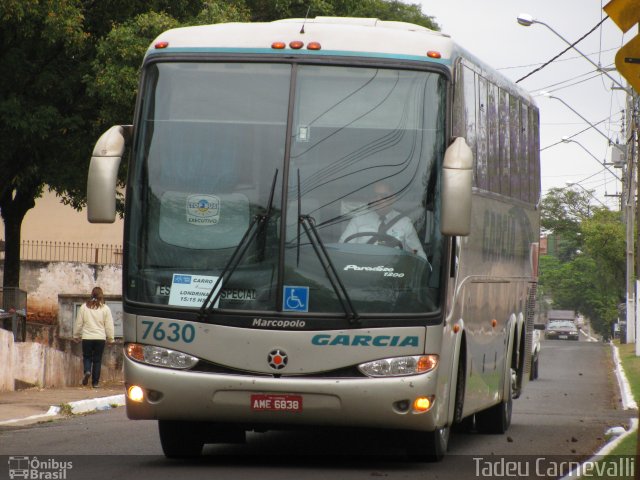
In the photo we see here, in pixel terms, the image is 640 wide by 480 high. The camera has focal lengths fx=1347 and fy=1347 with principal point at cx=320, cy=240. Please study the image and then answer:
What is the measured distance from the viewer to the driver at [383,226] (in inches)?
398

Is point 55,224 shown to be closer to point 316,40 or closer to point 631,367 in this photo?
point 631,367

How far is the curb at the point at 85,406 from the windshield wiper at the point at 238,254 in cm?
576

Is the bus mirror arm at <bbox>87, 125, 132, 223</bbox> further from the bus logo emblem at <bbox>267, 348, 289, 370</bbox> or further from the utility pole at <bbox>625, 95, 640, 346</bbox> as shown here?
the utility pole at <bbox>625, 95, 640, 346</bbox>

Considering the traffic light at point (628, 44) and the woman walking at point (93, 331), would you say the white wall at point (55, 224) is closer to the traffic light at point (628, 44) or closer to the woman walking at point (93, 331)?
the woman walking at point (93, 331)

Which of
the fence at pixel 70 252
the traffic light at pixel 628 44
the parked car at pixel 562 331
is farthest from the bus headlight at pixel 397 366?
the parked car at pixel 562 331

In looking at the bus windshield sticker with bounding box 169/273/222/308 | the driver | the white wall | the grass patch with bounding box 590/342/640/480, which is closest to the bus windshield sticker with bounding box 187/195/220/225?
the bus windshield sticker with bounding box 169/273/222/308

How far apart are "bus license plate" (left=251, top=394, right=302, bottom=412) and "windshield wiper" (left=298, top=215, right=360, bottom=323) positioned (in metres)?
0.72

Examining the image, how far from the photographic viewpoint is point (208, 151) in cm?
1034

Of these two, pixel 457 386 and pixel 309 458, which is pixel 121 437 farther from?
pixel 457 386

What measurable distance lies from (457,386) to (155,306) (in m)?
2.85

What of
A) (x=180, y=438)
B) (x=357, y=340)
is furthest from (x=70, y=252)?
(x=357, y=340)

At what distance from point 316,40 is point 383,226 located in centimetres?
159

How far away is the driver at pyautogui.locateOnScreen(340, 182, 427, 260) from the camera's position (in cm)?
1010

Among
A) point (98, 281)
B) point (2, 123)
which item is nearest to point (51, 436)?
point (2, 123)
